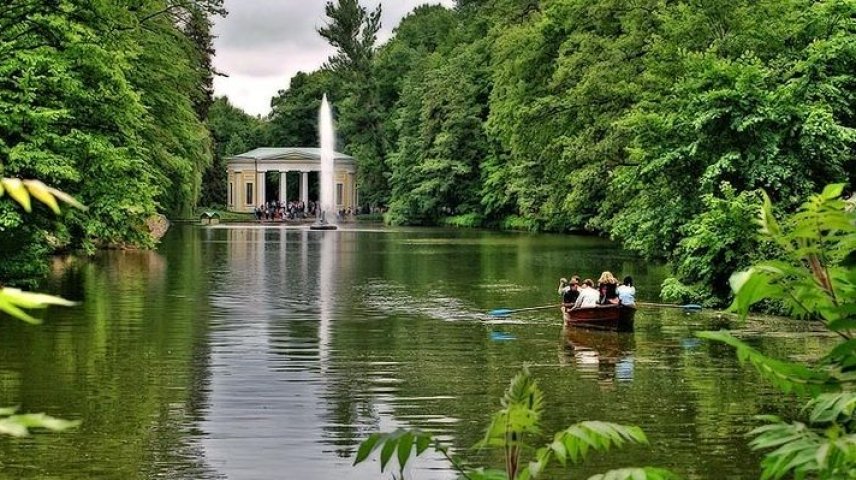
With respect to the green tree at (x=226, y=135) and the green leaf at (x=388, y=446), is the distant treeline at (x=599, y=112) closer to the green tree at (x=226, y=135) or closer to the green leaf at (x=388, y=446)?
the green leaf at (x=388, y=446)

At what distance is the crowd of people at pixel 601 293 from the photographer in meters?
21.9

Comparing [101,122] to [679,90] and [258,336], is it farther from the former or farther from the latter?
[679,90]

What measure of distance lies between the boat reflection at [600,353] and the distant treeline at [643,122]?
309 cm

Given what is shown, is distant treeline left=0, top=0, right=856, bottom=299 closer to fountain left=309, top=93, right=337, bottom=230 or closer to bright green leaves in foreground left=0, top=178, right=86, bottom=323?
bright green leaves in foreground left=0, top=178, right=86, bottom=323

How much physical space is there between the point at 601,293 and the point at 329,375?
779 centimetres

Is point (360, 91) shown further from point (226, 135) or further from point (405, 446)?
point (405, 446)

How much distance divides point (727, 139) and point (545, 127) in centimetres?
2087

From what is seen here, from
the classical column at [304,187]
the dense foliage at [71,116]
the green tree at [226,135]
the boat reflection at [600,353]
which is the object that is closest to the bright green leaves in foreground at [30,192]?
the boat reflection at [600,353]

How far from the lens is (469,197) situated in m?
87.1

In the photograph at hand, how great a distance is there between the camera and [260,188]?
11744 centimetres

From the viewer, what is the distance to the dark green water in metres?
11.5

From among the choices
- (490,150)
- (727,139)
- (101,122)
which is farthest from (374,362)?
(490,150)

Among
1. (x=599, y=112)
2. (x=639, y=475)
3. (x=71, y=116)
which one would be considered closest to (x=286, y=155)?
(x=599, y=112)

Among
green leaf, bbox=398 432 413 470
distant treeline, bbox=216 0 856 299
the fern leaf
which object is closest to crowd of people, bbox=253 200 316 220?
distant treeline, bbox=216 0 856 299
